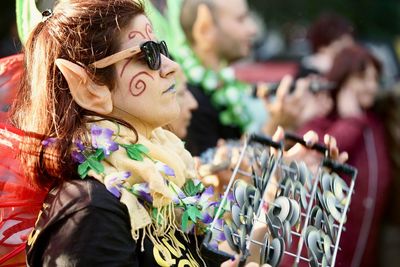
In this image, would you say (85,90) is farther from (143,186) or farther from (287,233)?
(287,233)

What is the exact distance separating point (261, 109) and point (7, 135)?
Result: 2.79m

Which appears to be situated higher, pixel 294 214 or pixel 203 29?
pixel 203 29

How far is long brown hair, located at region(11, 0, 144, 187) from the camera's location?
2199 mm

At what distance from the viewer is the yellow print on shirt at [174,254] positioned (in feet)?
7.07

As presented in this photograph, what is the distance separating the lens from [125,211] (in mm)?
2115

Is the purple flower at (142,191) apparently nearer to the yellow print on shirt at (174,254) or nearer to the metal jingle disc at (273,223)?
the yellow print on shirt at (174,254)

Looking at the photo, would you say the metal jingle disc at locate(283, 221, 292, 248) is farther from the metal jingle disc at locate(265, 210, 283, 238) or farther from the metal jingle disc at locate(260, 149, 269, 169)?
the metal jingle disc at locate(260, 149, 269, 169)

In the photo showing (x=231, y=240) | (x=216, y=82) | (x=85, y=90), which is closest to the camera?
(x=231, y=240)

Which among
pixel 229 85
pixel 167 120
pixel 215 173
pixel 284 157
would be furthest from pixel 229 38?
pixel 167 120

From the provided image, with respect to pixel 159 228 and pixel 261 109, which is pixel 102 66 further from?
pixel 261 109

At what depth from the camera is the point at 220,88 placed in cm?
452

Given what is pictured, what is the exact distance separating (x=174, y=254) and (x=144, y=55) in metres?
0.52

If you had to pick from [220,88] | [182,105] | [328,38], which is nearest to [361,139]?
[220,88]

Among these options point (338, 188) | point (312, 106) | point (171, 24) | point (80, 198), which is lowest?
point (80, 198)
